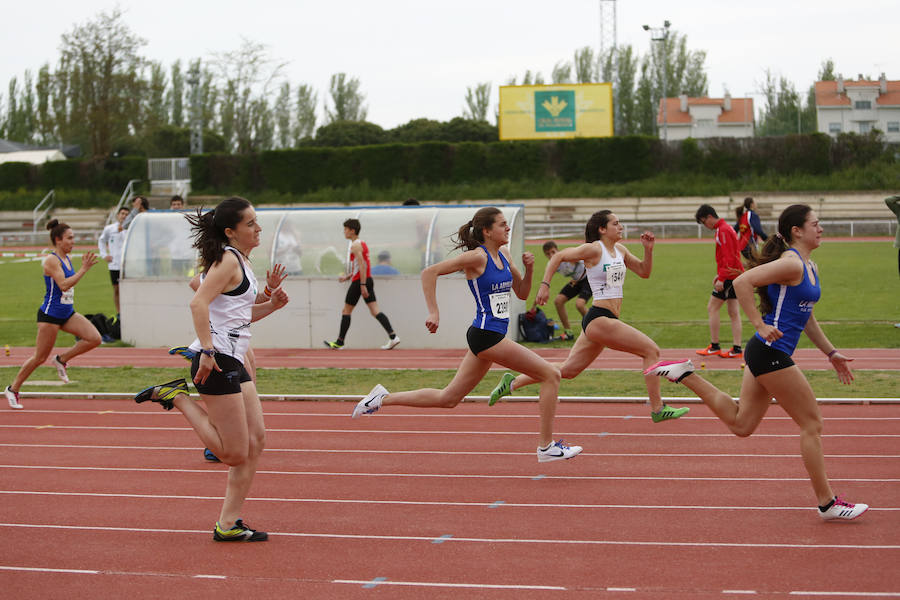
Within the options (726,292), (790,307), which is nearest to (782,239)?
(790,307)

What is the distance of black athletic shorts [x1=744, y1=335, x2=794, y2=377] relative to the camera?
6277 mm

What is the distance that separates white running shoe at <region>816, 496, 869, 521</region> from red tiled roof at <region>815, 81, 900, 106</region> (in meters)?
92.6

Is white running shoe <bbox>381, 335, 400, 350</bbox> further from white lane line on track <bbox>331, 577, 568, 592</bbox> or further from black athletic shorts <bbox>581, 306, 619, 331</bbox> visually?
white lane line on track <bbox>331, 577, 568, 592</bbox>

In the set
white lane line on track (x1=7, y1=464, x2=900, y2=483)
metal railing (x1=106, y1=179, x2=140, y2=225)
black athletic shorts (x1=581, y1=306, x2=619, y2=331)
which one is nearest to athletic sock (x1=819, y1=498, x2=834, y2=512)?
white lane line on track (x1=7, y1=464, x2=900, y2=483)

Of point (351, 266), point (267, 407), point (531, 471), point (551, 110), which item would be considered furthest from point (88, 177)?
point (531, 471)

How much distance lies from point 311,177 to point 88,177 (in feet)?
45.8

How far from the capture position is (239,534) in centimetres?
610

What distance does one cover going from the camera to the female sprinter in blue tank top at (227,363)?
5891 mm

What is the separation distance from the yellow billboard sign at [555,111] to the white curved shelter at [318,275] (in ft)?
146

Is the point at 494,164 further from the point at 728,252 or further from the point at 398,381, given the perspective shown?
the point at 398,381

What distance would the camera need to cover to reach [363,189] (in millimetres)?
58500

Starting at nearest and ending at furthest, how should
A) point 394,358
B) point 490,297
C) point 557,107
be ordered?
point 490,297
point 394,358
point 557,107

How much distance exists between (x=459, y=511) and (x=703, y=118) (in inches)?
3556

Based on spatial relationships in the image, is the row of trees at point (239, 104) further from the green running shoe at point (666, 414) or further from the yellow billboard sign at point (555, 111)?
the green running shoe at point (666, 414)
